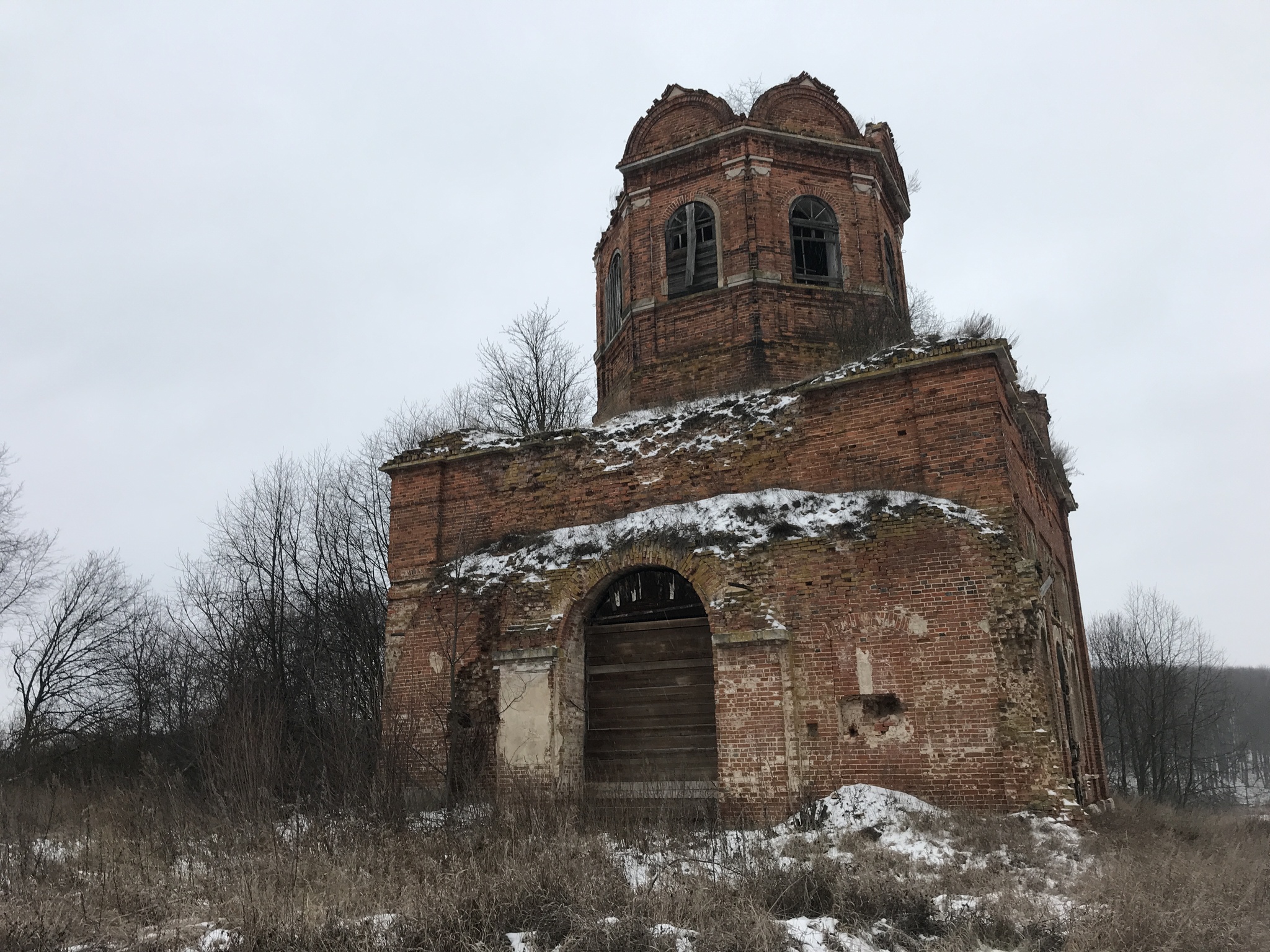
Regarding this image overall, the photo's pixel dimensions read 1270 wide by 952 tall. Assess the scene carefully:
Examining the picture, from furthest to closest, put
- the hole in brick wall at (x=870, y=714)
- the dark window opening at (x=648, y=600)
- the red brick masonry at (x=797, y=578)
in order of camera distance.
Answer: the dark window opening at (x=648, y=600)
the hole in brick wall at (x=870, y=714)
the red brick masonry at (x=797, y=578)

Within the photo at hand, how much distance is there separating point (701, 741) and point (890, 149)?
11.4m

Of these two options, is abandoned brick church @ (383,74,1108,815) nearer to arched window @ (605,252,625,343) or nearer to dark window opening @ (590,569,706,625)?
dark window opening @ (590,569,706,625)

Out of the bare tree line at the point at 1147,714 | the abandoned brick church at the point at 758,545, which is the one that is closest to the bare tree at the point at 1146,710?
the bare tree line at the point at 1147,714

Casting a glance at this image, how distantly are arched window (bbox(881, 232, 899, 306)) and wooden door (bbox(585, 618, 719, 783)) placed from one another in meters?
7.35

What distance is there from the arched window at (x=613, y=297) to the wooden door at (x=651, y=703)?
20.9 feet


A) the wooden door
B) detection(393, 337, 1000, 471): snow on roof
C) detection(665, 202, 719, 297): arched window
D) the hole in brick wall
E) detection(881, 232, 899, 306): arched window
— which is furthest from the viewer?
detection(881, 232, 899, 306): arched window

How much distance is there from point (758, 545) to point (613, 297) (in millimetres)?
7242

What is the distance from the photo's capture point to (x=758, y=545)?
11.4 metres

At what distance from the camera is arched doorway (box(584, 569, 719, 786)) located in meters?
11.5

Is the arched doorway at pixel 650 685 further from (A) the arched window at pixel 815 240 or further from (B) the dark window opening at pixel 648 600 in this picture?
(A) the arched window at pixel 815 240

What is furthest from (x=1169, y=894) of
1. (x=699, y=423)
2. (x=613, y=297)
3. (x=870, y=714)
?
(x=613, y=297)

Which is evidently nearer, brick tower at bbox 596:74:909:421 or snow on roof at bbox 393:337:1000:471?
snow on roof at bbox 393:337:1000:471

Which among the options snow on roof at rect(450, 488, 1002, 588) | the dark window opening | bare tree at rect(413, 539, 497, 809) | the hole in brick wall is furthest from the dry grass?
snow on roof at rect(450, 488, 1002, 588)

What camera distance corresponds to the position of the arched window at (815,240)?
15.3 m
